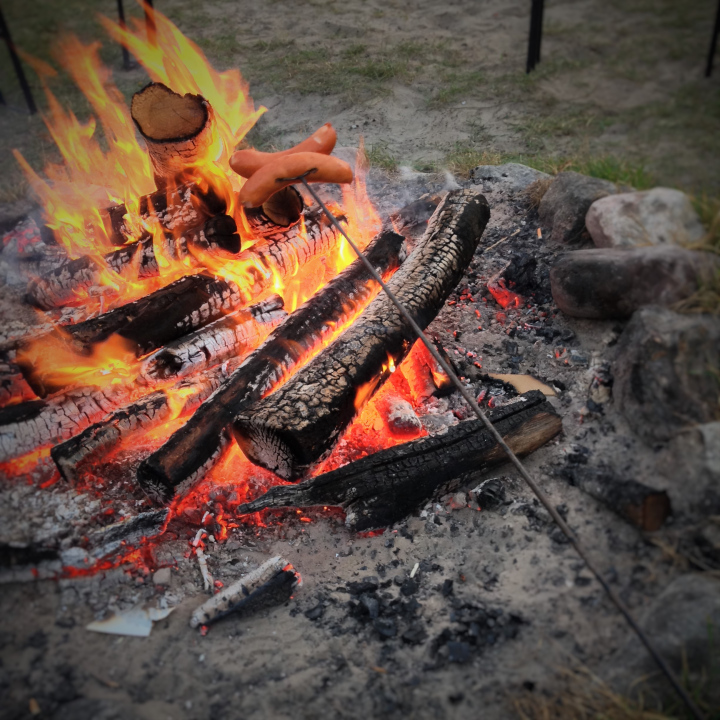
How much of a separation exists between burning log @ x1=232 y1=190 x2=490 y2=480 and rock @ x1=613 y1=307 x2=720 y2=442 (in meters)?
1.23

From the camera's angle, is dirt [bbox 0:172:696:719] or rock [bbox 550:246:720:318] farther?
rock [bbox 550:246:720:318]

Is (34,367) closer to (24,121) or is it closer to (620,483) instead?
(620,483)

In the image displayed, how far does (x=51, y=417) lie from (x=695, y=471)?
309 centimetres

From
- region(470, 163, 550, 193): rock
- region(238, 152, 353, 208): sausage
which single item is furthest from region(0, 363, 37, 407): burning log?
region(470, 163, 550, 193): rock

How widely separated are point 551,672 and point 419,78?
736cm

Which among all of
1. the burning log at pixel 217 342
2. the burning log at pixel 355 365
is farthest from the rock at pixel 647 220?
the burning log at pixel 217 342

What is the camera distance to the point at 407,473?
2775 millimetres

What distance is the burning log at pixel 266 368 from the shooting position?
2.79 m

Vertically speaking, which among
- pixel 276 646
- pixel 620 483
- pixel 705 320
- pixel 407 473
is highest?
pixel 705 320

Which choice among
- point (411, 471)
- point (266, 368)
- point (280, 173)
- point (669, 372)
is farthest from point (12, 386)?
point (669, 372)

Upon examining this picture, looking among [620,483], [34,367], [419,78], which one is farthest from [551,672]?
[419,78]

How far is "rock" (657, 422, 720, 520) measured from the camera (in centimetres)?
219

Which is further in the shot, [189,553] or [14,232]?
[14,232]

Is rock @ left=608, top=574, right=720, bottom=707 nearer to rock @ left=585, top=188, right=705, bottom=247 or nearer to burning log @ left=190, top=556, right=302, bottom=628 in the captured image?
burning log @ left=190, top=556, right=302, bottom=628
